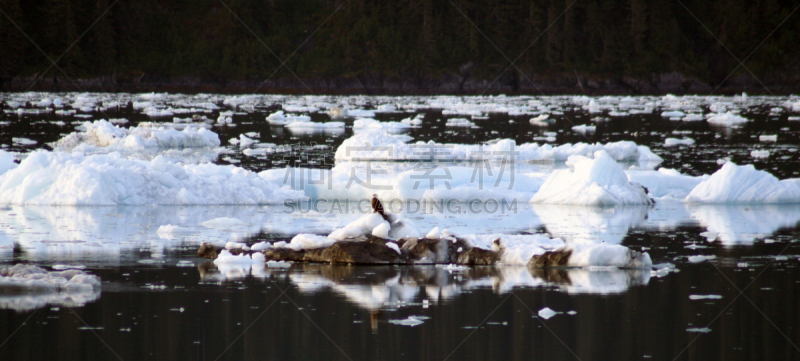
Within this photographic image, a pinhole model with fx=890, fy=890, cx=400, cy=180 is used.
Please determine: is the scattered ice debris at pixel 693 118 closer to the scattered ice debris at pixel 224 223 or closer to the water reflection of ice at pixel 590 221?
the water reflection of ice at pixel 590 221

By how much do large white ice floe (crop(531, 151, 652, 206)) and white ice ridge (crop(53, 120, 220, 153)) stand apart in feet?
41.2

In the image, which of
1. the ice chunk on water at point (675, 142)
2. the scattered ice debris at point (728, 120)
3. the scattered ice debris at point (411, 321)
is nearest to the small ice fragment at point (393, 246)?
the scattered ice debris at point (411, 321)

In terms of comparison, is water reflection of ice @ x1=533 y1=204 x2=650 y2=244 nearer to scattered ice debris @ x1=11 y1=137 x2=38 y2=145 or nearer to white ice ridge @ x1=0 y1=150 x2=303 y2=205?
white ice ridge @ x1=0 y1=150 x2=303 y2=205

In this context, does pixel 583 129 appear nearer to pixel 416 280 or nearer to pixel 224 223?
pixel 224 223

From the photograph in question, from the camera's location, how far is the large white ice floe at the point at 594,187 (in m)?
12.8

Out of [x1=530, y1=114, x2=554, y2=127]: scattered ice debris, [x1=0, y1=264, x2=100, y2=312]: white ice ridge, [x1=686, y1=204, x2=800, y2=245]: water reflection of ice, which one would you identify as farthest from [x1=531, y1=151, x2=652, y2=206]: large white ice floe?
[x1=530, y1=114, x2=554, y2=127]: scattered ice debris

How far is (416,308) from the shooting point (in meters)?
6.75

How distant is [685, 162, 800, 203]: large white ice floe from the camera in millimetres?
13016

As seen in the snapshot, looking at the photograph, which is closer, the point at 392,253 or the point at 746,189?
the point at 392,253

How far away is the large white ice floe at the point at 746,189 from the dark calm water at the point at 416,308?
2490 mm

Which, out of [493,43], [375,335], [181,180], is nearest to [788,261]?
[375,335]

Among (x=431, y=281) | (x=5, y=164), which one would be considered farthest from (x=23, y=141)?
(x=431, y=281)

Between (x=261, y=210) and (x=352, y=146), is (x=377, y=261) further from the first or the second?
(x=352, y=146)

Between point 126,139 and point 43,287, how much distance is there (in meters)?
16.4
